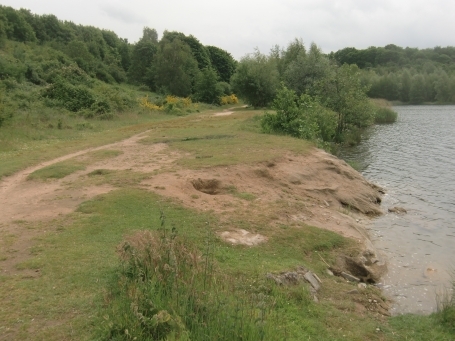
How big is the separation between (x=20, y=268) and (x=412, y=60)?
11509cm

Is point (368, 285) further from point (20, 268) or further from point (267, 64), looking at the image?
point (267, 64)

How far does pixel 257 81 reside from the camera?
44.0 metres

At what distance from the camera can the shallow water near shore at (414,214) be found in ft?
29.2

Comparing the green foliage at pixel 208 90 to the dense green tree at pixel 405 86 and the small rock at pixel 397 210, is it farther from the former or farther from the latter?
the small rock at pixel 397 210

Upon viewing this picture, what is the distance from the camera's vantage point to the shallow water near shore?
8.89 m

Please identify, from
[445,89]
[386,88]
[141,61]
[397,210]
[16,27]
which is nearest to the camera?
[397,210]

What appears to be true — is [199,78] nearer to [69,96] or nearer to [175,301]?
[69,96]

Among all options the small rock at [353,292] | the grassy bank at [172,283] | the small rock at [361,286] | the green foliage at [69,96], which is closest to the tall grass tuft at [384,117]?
the green foliage at [69,96]

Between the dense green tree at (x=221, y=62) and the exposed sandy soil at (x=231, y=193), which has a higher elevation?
the dense green tree at (x=221, y=62)

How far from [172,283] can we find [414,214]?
11.1 m

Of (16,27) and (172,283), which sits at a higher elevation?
(16,27)

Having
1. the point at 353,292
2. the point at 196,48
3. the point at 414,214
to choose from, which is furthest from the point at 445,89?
the point at 353,292

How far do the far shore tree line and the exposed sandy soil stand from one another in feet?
20.1

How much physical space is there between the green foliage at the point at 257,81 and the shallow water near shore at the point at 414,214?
16.6 metres
